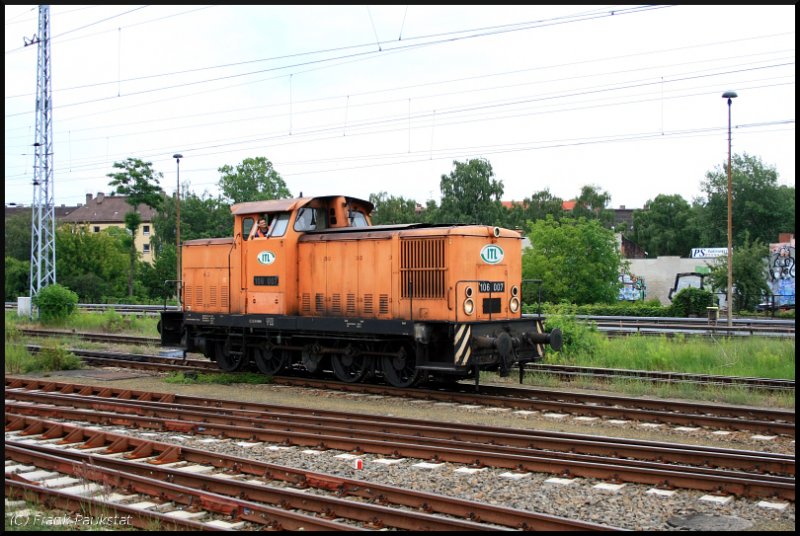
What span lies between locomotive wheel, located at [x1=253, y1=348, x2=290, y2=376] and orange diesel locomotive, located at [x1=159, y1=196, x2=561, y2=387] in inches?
0.9

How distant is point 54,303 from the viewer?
91.5ft

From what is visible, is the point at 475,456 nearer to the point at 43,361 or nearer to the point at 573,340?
the point at 573,340

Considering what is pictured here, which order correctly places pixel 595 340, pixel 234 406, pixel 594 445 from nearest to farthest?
pixel 594 445 → pixel 234 406 → pixel 595 340

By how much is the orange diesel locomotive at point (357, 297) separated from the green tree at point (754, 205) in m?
57.9

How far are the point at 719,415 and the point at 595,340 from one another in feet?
21.2

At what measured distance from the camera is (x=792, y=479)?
23.3 ft

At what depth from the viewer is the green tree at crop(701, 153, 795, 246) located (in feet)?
210

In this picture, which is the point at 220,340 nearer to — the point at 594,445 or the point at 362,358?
the point at 362,358

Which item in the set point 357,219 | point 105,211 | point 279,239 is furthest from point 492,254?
point 105,211

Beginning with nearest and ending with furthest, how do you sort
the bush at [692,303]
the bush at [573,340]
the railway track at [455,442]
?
1. the railway track at [455,442]
2. the bush at [573,340]
3. the bush at [692,303]

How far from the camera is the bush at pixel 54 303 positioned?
2788cm

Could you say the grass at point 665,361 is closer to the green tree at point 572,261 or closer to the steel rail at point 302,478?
the steel rail at point 302,478

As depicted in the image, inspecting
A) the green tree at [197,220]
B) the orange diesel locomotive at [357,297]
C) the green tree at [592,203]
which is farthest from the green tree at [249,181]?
the orange diesel locomotive at [357,297]

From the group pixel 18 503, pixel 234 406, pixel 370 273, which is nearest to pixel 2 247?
pixel 18 503
